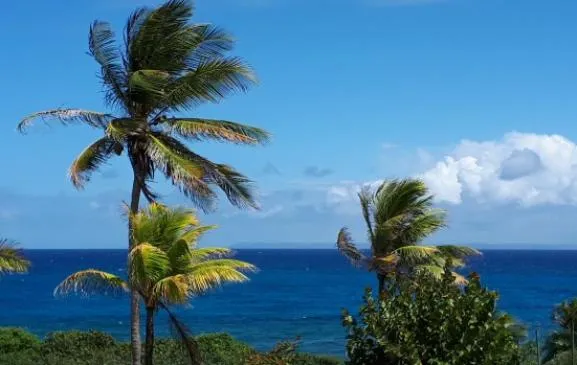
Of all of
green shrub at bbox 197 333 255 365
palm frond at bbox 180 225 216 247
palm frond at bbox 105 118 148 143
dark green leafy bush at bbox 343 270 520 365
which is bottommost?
green shrub at bbox 197 333 255 365

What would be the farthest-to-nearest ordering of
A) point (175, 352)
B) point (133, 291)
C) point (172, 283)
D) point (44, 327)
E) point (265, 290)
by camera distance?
point (265, 290)
point (44, 327)
point (175, 352)
point (133, 291)
point (172, 283)

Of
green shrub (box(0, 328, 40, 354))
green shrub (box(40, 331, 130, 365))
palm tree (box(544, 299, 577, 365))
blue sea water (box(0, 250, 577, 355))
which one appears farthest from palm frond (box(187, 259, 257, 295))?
blue sea water (box(0, 250, 577, 355))

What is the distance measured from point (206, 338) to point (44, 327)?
41660 millimetres

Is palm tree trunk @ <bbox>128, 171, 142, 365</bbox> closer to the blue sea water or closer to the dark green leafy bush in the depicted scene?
the dark green leafy bush

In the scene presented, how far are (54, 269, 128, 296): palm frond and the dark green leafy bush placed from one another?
445 cm

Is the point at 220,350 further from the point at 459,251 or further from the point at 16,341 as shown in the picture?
the point at 459,251

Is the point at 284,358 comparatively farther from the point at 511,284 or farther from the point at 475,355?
the point at 511,284

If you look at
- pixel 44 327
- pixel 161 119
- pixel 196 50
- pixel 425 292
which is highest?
pixel 196 50

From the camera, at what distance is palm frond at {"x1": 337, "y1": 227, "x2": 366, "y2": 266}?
24.1 meters

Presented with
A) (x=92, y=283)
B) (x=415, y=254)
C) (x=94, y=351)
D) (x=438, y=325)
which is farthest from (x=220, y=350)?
(x=438, y=325)

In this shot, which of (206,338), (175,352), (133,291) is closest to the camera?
(133,291)

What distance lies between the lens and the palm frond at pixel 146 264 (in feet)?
53.0

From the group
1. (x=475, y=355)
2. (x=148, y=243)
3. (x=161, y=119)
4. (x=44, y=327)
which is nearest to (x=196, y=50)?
(x=161, y=119)

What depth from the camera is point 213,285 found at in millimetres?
16562
